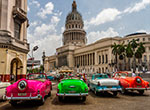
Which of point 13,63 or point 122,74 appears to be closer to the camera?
Answer: point 122,74

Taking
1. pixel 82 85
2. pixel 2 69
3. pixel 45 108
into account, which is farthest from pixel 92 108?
pixel 2 69

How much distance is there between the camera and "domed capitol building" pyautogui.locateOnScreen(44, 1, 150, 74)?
67.6 m

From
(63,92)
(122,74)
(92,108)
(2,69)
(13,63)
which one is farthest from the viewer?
(13,63)

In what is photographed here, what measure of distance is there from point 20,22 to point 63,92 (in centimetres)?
1844

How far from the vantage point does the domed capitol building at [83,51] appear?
6764 centimetres

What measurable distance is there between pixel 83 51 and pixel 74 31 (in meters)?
23.9

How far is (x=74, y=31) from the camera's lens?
10981 cm

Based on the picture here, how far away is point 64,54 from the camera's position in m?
104

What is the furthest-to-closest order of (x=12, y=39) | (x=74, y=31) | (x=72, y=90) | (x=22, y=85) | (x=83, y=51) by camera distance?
(x=74, y=31)
(x=83, y=51)
(x=12, y=39)
(x=72, y=90)
(x=22, y=85)

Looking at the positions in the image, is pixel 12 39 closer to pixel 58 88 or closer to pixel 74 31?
pixel 58 88

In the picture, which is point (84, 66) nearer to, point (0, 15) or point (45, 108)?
point (0, 15)


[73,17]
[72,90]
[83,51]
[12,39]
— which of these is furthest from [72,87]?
[73,17]

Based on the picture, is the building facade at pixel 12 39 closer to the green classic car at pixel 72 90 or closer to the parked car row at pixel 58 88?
the parked car row at pixel 58 88

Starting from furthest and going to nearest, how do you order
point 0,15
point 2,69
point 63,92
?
point 0,15, point 2,69, point 63,92
